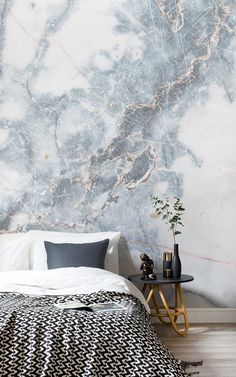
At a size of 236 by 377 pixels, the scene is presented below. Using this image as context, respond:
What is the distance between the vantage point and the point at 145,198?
17.4 ft

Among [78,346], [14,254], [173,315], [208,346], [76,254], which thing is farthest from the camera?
[14,254]

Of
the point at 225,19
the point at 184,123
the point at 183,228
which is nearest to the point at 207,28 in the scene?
the point at 225,19

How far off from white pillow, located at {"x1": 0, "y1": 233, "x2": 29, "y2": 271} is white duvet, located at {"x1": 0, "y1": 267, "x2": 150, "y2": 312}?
20.0 inches

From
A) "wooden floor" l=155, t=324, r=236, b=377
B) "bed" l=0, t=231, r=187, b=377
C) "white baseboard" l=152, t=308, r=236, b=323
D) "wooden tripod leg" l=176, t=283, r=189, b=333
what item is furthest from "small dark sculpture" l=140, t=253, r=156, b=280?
"bed" l=0, t=231, r=187, b=377

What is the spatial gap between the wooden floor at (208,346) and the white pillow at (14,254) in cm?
120

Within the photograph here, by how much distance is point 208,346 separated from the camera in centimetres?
450

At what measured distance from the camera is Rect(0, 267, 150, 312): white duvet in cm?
408

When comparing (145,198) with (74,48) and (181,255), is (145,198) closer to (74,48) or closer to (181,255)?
(181,255)

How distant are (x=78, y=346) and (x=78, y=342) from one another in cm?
3

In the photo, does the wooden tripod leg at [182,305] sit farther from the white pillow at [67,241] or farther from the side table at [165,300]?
the white pillow at [67,241]

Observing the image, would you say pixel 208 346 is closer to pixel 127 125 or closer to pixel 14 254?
pixel 14 254

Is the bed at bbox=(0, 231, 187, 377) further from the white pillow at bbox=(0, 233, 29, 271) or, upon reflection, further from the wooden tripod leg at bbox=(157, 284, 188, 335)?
the white pillow at bbox=(0, 233, 29, 271)

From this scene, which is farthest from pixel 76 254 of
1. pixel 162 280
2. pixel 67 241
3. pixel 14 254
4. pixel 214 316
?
pixel 214 316

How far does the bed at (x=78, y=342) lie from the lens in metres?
2.77
